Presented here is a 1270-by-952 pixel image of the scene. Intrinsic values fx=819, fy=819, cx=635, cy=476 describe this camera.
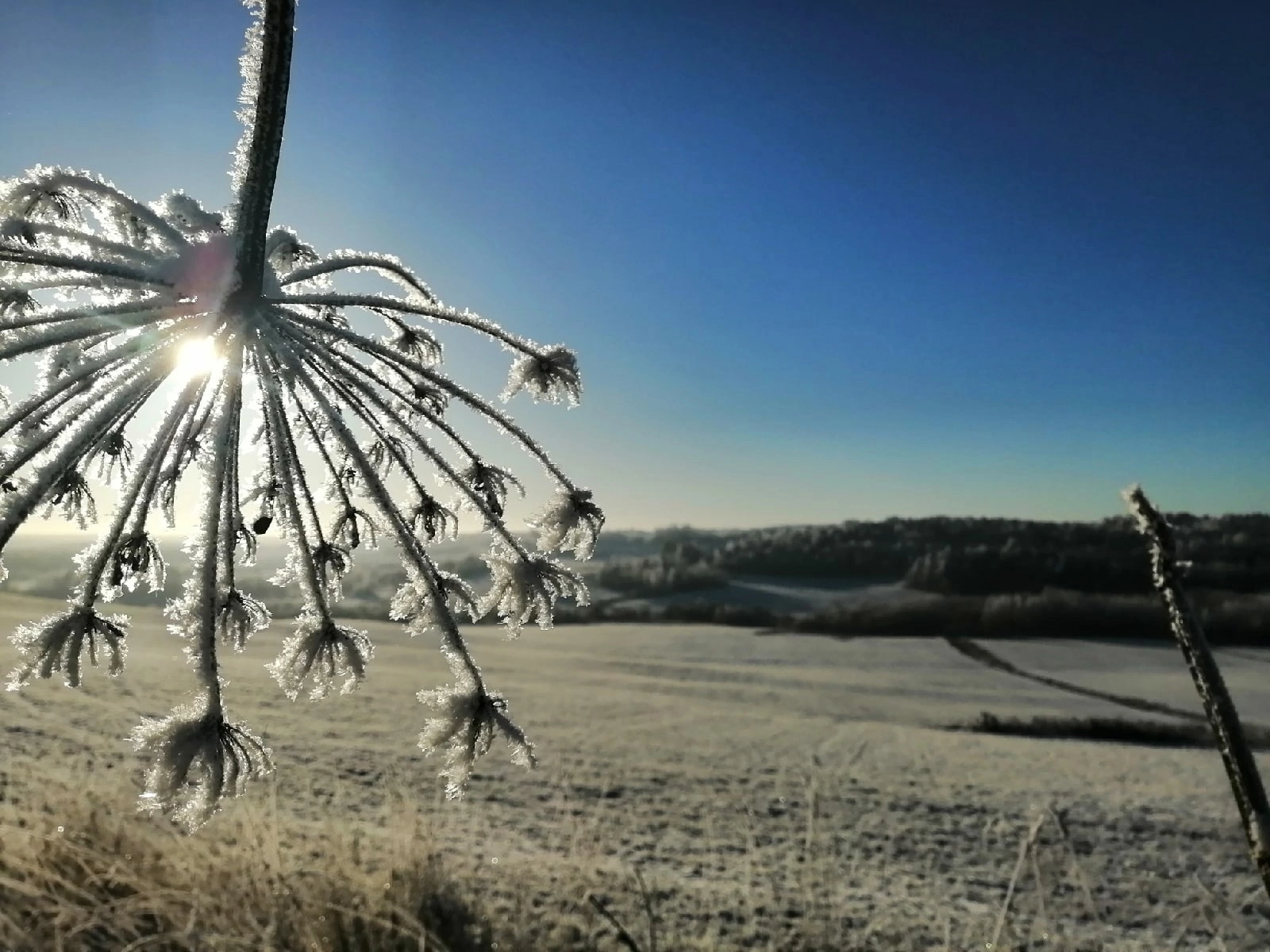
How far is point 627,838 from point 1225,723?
4430 millimetres

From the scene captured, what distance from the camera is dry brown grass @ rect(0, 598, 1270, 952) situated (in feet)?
10.1

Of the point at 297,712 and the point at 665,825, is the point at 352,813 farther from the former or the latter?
the point at 297,712

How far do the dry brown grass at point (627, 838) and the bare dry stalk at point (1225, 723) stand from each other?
3.10 ft

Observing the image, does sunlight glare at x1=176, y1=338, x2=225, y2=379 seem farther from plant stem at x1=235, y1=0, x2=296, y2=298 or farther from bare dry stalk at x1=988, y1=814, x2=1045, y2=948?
bare dry stalk at x1=988, y1=814, x2=1045, y2=948

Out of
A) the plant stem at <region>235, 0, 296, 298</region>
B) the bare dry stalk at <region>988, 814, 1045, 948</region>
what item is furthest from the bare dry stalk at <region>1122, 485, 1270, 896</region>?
the plant stem at <region>235, 0, 296, 298</region>

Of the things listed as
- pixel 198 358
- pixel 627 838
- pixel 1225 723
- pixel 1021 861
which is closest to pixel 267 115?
pixel 198 358

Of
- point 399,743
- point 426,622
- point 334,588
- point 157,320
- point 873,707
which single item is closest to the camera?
point 157,320

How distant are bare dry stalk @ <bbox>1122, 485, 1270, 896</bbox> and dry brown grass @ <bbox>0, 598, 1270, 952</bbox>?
944 mm

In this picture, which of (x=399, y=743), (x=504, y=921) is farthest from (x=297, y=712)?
(x=504, y=921)

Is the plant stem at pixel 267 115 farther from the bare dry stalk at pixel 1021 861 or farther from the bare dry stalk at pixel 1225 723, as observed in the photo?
the bare dry stalk at pixel 1021 861

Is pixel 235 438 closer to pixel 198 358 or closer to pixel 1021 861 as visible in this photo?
pixel 198 358

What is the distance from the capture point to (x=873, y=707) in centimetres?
1130

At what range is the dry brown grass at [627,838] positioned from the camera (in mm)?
3064

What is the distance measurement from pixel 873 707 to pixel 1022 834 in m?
6.18
